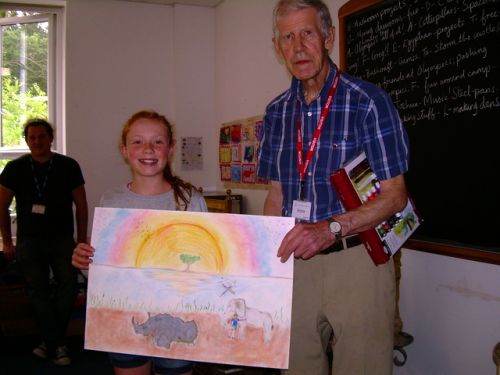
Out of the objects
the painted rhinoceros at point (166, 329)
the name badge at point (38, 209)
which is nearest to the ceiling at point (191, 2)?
the name badge at point (38, 209)

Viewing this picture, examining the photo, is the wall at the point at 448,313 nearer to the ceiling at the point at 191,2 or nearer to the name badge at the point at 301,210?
the name badge at the point at 301,210

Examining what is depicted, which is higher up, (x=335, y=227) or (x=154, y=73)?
(x=154, y=73)

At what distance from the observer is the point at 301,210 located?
4.78 feet

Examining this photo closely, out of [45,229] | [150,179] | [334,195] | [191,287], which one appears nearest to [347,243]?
[334,195]

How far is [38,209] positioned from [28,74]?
2.06 meters

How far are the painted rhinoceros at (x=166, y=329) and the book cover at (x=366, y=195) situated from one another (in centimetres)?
53

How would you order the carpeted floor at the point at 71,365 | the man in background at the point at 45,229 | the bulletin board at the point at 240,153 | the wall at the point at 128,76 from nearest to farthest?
the carpeted floor at the point at 71,365, the man in background at the point at 45,229, the bulletin board at the point at 240,153, the wall at the point at 128,76

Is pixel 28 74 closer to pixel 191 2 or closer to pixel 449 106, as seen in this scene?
pixel 191 2

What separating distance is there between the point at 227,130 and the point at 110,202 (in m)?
2.93

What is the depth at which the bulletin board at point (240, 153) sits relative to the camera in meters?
3.95

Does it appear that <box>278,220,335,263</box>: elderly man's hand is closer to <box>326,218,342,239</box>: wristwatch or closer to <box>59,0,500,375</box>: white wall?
<box>326,218,342,239</box>: wristwatch

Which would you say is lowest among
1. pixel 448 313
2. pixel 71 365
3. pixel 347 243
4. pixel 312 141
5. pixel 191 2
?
pixel 71 365

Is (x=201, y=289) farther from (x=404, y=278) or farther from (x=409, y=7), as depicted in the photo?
(x=409, y=7)

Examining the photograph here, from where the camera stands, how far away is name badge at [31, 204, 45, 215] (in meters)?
3.41
